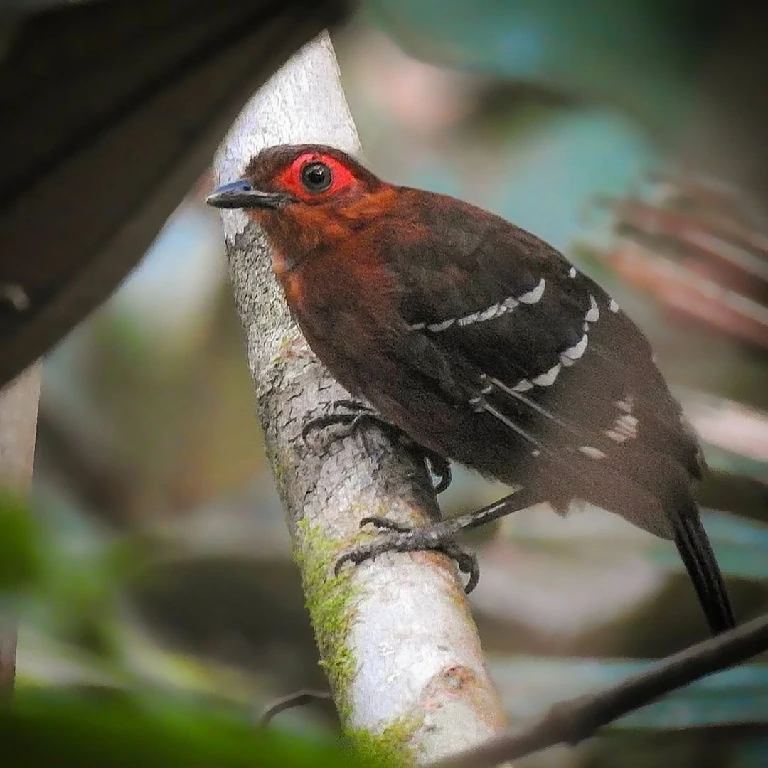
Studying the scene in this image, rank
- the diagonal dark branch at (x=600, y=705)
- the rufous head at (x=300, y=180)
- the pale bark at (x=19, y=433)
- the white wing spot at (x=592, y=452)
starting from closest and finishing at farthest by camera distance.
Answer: the diagonal dark branch at (x=600, y=705) < the pale bark at (x=19, y=433) < the white wing spot at (x=592, y=452) < the rufous head at (x=300, y=180)

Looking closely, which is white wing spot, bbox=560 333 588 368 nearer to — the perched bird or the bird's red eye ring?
the perched bird

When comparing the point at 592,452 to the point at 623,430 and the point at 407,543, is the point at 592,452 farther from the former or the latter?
the point at 407,543

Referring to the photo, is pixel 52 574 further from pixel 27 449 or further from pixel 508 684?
pixel 508 684

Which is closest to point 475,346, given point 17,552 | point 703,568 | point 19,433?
point 703,568

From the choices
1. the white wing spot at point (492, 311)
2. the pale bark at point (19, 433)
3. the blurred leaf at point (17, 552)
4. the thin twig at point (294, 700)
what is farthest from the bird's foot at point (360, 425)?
the blurred leaf at point (17, 552)

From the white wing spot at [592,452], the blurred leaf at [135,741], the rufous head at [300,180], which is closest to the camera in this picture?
the blurred leaf at [135,741]

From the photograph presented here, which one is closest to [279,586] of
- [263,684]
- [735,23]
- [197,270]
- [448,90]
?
[263,684]

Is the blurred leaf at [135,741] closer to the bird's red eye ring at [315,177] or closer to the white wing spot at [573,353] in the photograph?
the white wing spot at [573,353]
